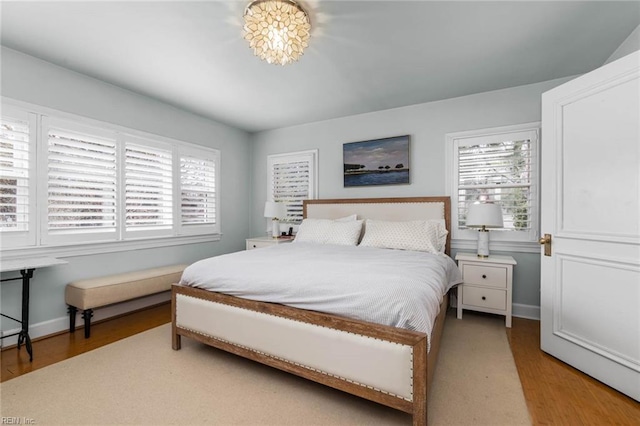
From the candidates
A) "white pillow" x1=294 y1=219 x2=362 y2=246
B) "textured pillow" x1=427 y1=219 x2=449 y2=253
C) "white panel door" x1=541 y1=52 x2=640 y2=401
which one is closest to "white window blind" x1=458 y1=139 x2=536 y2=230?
"textured pillow" x1=427 y1=219 x2=449 y2=253

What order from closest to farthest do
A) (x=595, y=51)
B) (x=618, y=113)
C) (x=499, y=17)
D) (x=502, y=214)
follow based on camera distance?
(x=618, y=113), (x=499, y=17), (x=595, y=51), (x=502, y=214)

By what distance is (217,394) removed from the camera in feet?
5.89

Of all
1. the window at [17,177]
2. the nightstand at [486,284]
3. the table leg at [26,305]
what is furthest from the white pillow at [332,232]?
the window at [17,177]

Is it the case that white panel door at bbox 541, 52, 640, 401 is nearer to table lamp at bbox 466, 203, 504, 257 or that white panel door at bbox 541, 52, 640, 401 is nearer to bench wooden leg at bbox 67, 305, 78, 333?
table lamp at bbox 466, 203, 504, 257

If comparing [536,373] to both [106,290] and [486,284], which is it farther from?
[106,290]

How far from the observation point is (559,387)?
188cm

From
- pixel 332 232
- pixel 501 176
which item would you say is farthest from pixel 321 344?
pixel 501 176

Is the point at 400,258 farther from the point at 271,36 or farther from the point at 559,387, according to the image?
the point at 271,36

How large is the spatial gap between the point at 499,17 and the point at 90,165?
388 centimetres

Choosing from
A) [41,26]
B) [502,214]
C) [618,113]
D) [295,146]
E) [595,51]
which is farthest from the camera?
[295,146]

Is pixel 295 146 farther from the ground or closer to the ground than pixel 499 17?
closer to the ground

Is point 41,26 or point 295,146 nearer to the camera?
point 41,26

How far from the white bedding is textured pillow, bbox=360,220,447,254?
0.29 meters

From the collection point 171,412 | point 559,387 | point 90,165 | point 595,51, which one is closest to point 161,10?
point 90,165
